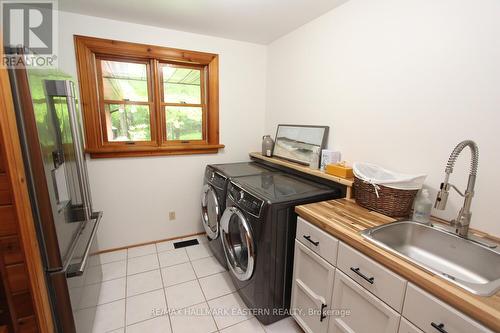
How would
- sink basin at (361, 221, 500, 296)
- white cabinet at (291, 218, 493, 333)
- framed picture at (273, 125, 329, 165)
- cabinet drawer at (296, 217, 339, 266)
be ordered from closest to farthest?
1. white cabinet at (291, 218, 493, 333)
2. sink basin at (361, 221, 500, 296)
3. cabinet drawer at (296, 217, 339, 266)
4. framed picture at (273, 125, 329, 165)

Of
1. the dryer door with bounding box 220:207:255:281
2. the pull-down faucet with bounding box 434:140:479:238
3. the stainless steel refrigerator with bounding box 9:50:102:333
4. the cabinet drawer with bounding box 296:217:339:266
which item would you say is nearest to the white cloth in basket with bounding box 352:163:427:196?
the pull-down faucet with bounding box 434:140:479:238

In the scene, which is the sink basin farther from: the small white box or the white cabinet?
the small white box

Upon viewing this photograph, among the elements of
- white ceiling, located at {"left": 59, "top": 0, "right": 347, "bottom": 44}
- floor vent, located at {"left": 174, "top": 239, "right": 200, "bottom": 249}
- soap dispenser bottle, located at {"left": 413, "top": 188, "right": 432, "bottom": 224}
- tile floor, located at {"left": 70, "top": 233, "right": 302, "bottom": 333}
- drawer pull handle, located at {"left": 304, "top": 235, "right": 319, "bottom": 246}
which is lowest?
tile floor, located at {"left": 70, "top": 233, "right": 302, "bottom": 333}

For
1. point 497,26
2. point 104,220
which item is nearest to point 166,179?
point 104,220

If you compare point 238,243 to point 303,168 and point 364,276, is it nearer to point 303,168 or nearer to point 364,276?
point 303,168

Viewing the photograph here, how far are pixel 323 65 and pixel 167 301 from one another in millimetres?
2380

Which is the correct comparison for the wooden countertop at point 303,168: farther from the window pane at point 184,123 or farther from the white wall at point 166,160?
the window pane at point 184,123

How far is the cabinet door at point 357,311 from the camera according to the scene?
961mm

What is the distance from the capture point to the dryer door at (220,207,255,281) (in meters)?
1.58

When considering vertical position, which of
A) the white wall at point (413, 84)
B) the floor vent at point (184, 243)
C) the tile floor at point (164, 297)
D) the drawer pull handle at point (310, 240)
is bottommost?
the tile floor at point (164, 297)

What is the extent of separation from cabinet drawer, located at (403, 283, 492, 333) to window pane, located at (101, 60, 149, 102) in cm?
261

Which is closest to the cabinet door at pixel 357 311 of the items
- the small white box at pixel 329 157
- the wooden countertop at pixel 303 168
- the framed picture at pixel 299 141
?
the wooden countertop at pixel 303 168

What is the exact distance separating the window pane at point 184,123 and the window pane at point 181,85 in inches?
3.9

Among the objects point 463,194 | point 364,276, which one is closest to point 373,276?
point 364,276
